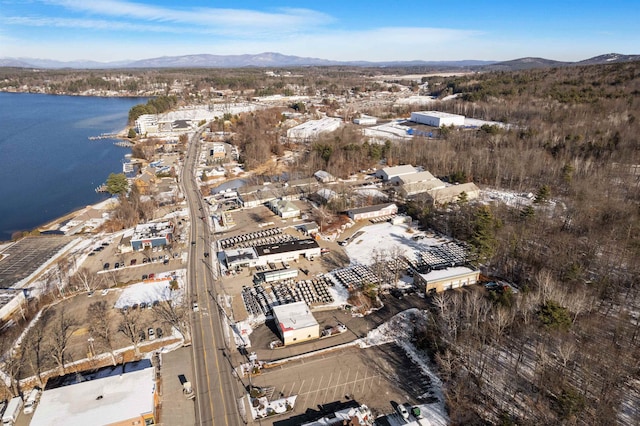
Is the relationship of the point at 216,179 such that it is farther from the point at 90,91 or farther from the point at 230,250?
the point at 90,91

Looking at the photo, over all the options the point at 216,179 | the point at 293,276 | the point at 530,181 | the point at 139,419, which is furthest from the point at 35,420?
the point at 530,181

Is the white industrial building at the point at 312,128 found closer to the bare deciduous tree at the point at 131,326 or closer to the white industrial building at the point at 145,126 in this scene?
the white industrial building at the point at 145,126

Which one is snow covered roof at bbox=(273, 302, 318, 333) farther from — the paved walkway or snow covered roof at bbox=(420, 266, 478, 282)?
snow covered roof at bbox=(420, 266, 478, 282)

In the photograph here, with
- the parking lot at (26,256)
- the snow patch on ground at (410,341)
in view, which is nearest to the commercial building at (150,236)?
the parking lot at (26,256)

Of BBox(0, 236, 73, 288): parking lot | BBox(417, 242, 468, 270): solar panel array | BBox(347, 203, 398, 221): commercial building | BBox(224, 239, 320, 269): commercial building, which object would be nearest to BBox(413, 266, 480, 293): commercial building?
BBox(417, 242, 468, 270): solar panel array

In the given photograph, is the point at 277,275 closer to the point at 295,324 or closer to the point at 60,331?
the point at 295,324

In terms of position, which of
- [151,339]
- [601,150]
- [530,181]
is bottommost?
[151,339]
